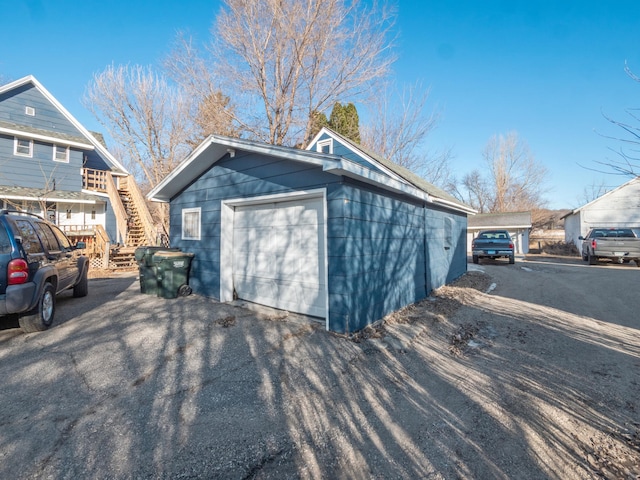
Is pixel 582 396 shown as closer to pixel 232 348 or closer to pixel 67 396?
pixel 232 348

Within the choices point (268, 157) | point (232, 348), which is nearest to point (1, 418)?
point (232, 348)

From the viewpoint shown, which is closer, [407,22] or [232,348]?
[232,348]

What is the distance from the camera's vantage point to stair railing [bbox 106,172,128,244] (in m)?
12.8

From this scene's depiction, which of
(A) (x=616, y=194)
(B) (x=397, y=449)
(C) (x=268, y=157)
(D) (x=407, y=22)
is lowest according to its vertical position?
(B) (x=397, y=449)

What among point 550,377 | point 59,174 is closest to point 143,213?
point 59,174

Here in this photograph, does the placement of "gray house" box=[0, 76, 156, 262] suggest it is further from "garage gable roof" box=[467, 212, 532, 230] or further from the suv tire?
"garage gable roof" box=[467, 212, 532, 230]

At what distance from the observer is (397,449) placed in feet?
7.73

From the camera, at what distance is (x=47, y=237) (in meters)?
5.36

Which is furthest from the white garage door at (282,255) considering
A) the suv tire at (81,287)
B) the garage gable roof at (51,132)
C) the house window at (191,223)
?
the garage gable roof at (51,132)

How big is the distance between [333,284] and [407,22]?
42.7 feet

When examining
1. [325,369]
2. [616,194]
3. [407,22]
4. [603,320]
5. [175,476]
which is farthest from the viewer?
[616,194]

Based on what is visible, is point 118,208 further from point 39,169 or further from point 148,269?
point 148,269

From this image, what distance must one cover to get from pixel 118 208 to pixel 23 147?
4.08m

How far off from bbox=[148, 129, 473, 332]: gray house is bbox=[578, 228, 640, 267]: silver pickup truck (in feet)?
38.3
